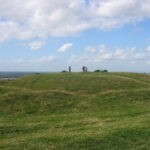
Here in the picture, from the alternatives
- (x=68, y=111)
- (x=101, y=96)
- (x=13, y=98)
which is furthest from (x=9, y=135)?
(x=101, y=96)

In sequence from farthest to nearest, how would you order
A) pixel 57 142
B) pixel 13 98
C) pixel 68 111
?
pixel 13 98 < pixel 68 111 < pixel 57 142

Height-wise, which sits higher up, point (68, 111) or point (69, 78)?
point (69, 78)

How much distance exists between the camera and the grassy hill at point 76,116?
23.3 ft

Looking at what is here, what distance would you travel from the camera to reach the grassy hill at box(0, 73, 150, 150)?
→ 7102mm

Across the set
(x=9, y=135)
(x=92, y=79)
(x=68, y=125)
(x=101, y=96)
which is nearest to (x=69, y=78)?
(x=92, y=79)

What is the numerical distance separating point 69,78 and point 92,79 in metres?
4.21

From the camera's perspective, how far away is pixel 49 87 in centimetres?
2675

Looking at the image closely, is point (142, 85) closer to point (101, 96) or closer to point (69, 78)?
point (101, 96)

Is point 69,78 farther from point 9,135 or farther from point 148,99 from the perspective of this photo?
point 9,135

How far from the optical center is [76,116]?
45.9ft

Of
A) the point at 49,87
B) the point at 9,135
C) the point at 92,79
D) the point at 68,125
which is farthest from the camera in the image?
the point at 92,79

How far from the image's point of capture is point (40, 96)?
2045 cm

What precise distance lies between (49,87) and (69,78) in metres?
5.69

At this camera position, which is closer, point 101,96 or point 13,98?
point 13,98
